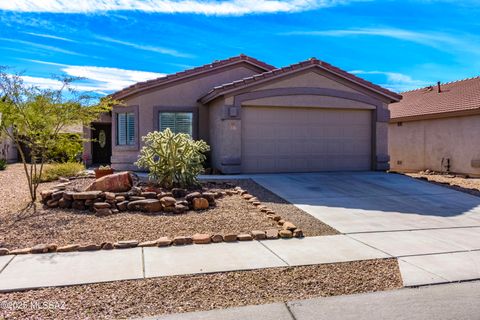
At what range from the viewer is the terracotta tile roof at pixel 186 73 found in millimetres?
16109

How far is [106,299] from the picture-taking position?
449 centimetres

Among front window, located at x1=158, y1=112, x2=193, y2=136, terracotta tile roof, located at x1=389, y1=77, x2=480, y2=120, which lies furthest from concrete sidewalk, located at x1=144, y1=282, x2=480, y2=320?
terracotta tile roof, located at x1=389, y1=77, x2=480, y2=120

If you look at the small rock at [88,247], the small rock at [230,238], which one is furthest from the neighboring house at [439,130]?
the small rock at [88,247]

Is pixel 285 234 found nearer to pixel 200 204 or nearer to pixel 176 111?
pixel 200 204

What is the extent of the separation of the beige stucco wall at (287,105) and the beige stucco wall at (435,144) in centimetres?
430

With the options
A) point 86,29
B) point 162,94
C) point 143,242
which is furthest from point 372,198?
point 86,29

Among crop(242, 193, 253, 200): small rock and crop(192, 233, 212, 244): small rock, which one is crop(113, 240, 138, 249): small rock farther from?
crop(242, 193, 253, 200): small rock

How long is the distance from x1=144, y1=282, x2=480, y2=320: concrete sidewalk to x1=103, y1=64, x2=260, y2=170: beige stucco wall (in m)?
12.8

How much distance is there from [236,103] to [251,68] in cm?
364

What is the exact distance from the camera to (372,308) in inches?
172

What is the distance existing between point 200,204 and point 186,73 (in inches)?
353

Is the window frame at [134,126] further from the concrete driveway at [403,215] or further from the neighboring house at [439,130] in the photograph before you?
the neighboring house at [439,130]

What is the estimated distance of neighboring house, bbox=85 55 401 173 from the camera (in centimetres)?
1506

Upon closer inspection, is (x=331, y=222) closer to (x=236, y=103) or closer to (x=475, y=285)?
(x=475, y=285)
